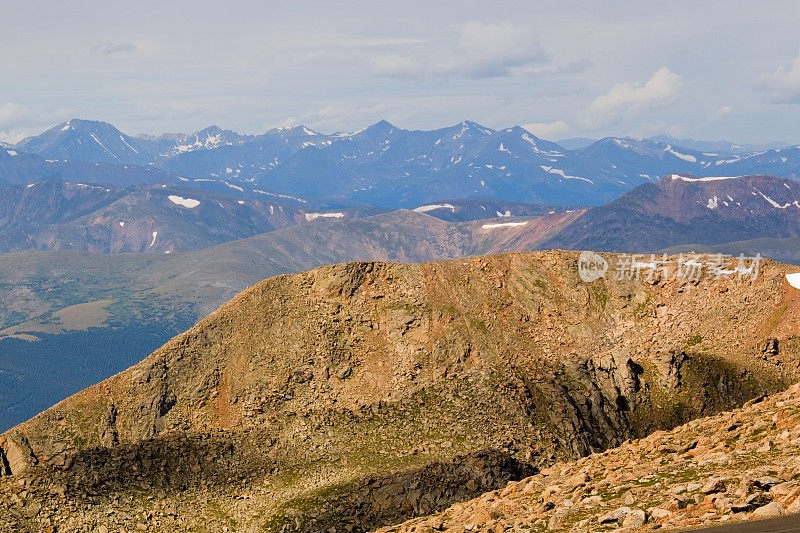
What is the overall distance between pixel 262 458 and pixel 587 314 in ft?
161

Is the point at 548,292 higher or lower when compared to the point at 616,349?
higher

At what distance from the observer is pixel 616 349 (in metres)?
105

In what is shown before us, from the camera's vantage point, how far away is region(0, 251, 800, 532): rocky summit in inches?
3209

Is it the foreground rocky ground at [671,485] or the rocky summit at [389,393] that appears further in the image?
the rocky summit at [389,393]

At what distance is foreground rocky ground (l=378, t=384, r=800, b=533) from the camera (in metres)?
32.8

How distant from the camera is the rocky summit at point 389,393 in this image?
81.5 m

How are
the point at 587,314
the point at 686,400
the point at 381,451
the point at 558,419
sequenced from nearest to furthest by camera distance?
the point at 381,451
the point at 558,419
the point at 686,400
the point at 587,314

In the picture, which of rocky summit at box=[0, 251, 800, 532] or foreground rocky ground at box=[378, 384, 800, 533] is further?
rocky summit at box=[0, 251, 800, 532]

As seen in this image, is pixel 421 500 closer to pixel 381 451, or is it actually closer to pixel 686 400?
pixel 381 451

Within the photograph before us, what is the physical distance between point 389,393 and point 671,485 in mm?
60284

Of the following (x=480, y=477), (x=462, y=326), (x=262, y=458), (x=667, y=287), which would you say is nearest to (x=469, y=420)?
(x=480, y=477)

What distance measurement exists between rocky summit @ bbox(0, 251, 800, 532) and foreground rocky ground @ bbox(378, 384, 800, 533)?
65.7ft

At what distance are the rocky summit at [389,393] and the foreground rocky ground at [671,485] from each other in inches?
788

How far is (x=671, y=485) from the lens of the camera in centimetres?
3791
